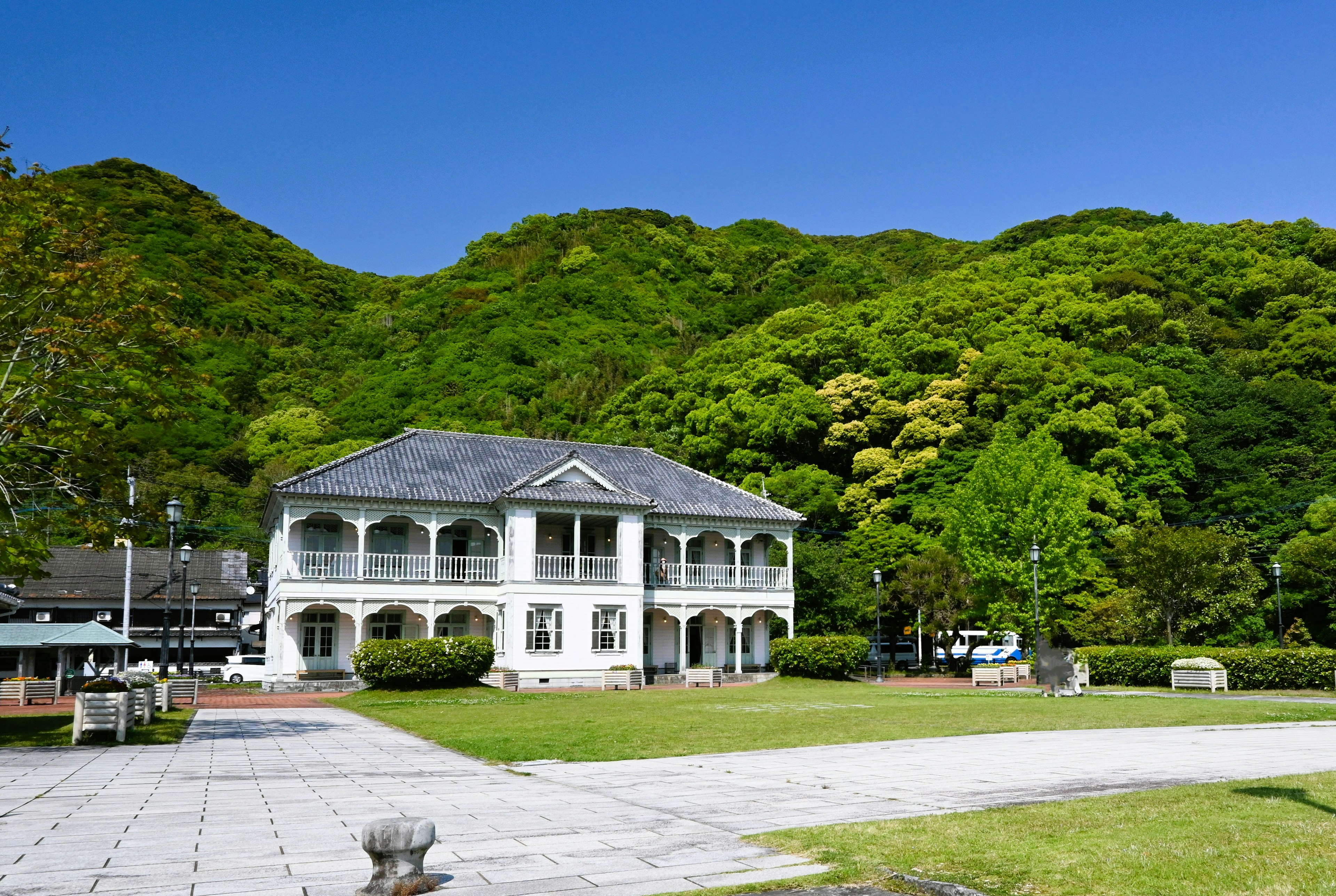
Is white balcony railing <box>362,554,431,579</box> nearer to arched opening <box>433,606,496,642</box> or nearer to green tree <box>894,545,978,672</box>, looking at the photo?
arched opening <box>433,606,496,642</box>

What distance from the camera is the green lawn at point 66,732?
16578 millimetres

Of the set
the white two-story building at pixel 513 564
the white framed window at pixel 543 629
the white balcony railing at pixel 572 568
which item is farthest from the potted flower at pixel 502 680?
the white balcony railing at pixel 572 568

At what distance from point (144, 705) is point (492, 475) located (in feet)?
66.9

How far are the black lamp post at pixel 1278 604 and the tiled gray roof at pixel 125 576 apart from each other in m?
51.1

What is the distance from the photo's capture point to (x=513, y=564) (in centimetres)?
3622

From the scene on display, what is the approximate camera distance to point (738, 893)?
19.5 ft

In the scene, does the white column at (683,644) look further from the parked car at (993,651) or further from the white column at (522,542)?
the parked car at (993,651)

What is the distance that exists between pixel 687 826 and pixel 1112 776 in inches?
214

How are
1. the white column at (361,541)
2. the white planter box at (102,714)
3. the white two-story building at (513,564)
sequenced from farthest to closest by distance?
the white two-story building at (513,564) → the white column at (361,541) → the white planter box at (102,714)

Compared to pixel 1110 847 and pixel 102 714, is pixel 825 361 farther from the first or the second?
pixel 1110 847

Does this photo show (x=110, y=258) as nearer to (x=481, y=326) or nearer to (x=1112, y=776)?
(x=1112, y=776)

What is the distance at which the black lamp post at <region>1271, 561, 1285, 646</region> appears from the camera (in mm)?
33950

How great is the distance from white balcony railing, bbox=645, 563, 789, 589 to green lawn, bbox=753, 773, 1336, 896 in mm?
31248

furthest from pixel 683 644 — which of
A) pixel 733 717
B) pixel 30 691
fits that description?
pixel 30 691
